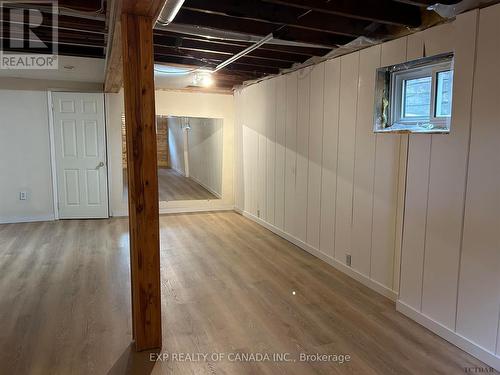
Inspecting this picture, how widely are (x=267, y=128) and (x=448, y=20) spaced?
2935 mm

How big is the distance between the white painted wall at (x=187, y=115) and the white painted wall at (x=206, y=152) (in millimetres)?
107

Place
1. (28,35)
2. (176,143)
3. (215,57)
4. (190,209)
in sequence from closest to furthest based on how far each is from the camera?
1. (28,35)
2. (215,57)
3. (176,143)
4. (190,209)

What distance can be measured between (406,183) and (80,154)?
496 cm

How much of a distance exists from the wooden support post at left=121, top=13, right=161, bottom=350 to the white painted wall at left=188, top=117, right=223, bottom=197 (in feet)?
13.8

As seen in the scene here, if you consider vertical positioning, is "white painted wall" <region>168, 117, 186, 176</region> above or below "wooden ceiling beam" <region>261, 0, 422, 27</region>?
below

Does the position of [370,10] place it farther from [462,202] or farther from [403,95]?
[462,202]

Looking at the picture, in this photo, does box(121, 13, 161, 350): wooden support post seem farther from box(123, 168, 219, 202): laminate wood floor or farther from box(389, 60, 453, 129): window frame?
box(123, 168, 219, 202): laminate wood floor

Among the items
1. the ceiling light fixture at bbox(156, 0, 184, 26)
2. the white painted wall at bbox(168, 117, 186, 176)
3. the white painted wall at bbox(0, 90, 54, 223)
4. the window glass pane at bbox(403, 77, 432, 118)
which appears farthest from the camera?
the white painted wall at bbox(168, 117, 186, 176)

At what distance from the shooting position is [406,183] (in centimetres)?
276

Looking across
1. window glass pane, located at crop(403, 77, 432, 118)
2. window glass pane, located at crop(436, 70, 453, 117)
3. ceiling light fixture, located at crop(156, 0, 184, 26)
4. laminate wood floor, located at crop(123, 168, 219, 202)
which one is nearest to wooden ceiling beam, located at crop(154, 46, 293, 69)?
ceiling light fixture, located at crop(156, 0, 184, 26)

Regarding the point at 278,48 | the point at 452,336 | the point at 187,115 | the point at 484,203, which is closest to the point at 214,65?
the point at 278,48

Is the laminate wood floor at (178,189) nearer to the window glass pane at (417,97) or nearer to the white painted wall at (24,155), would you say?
the white painted wall at (24,155)

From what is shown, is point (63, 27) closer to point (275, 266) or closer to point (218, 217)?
point (275, 266)

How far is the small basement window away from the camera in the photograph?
2.61 m
